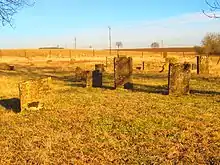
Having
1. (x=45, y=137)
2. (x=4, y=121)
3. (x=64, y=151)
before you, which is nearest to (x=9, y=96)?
(x=4, y=121)

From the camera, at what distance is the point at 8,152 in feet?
22.4

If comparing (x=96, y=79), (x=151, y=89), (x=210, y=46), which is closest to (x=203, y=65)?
(x=151, y=89)

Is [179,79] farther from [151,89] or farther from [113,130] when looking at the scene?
[113,130]

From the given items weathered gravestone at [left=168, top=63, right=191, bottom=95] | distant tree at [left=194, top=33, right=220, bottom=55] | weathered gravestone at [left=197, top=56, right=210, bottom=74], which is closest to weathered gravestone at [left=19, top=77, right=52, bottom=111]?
weathered gravestone at [left=168, top=63, right=191, bottom=95]

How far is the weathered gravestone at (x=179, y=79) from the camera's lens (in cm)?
1373

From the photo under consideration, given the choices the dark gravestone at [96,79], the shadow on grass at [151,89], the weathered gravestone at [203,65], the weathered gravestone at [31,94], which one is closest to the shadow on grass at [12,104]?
the weathered gravestone at [31,94]

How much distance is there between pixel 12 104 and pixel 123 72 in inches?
219

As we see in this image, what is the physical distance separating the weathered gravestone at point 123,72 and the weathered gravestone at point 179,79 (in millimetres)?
2341

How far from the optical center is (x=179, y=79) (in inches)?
544

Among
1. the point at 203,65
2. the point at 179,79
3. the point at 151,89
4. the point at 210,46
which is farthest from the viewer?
the point at 210,46

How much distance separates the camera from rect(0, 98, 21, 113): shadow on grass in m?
11.1

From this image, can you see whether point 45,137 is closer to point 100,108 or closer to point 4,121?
point 4,121

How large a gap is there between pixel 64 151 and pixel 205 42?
175 ft

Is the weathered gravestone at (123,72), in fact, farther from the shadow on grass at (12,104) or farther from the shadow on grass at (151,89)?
the shadow on grass at (12,104)
